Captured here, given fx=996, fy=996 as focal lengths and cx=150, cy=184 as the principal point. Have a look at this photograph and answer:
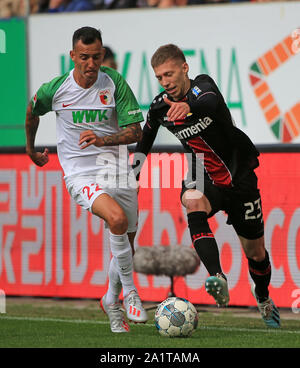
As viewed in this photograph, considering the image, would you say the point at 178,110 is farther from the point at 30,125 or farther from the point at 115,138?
the point at 30,125

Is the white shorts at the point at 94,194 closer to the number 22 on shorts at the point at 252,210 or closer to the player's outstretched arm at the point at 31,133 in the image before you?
the player's outstretched arm at the point at 31,133

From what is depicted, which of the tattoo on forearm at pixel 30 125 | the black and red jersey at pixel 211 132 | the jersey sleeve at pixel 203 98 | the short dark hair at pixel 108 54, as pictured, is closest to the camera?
the jersey sleeve at pixel 203 98

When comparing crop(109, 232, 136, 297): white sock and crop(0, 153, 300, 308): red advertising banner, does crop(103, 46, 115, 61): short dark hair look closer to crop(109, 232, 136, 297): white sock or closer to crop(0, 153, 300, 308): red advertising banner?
crop(0, 153, 300, 308): red advertising banner

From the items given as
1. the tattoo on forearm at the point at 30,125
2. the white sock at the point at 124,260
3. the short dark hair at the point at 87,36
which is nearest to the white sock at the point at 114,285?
the white sock at the point at 124,260

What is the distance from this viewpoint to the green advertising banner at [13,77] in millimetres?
12547

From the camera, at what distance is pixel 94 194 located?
8523 mm

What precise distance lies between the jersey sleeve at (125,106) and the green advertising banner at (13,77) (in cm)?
385

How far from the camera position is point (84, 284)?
11969 millimetres

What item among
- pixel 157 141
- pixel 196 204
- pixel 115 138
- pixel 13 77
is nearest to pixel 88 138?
pixel 115 138

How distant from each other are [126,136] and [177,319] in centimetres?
163

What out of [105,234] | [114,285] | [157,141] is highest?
[157,141]

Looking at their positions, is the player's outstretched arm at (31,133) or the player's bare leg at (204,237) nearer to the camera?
the player's bare leg at (204,237)

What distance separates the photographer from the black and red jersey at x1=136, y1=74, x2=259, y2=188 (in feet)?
27.3

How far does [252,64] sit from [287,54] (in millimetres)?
419
